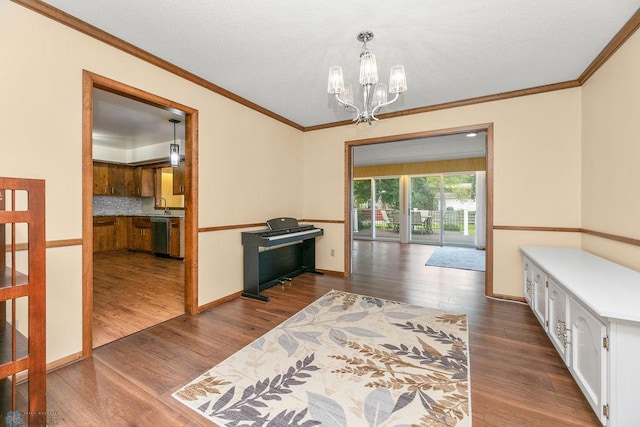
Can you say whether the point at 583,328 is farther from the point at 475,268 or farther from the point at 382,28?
the point at 475,268

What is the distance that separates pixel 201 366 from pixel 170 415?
456 millimetres

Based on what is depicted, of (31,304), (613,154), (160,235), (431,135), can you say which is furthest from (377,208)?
(31,304)

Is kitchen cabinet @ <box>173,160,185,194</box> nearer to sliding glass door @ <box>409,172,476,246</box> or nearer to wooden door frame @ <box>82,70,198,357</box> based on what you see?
wooden door frame @ <box>82,70,198,357</box>

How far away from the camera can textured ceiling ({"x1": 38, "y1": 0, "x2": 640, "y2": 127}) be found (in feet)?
6.07

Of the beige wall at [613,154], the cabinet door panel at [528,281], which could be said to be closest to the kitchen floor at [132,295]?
the cabinet door panel at [528,281]

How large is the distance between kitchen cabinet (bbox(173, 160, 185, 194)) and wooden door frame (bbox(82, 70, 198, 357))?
10.5 feet

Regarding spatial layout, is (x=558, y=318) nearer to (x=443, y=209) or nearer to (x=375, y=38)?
(x=375, y=38)

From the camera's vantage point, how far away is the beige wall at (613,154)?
2.01 metres

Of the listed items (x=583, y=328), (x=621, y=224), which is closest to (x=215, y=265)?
(x=583, y=328)

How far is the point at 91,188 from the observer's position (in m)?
2.12

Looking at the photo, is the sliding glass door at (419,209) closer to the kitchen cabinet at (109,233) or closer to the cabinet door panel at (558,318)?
the cabinet door panel at (558,318)

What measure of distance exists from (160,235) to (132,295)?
A: 275 cm

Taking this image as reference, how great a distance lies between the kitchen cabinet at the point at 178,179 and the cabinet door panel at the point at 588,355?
6.25 metres

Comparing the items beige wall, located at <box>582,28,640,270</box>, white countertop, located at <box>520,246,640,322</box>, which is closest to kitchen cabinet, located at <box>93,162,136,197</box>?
white countertop, located at <box>520,246,640,322</box>
